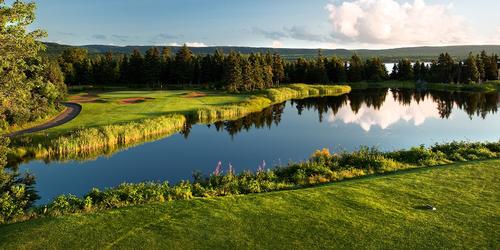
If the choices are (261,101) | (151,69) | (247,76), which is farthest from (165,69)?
(261,101)

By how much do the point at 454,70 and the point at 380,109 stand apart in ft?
197

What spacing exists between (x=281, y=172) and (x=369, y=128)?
31442 mm

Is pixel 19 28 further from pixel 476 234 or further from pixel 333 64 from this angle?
pixel 333 64

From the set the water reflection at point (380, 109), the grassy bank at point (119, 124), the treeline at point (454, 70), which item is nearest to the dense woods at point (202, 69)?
the treeline at point (454, 70)

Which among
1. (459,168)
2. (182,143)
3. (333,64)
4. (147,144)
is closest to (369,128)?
(182,143)

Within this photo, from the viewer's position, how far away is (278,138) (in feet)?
152

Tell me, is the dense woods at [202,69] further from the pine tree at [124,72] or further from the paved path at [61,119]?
the paved path at [61,119]

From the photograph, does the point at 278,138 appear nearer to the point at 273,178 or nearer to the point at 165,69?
the point at 273,178

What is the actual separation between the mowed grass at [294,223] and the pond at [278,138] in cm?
1461

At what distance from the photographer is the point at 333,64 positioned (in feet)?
419

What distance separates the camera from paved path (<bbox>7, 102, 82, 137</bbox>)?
1666 inches

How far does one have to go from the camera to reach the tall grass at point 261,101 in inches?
2319

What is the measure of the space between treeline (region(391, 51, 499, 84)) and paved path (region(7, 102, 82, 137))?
331 ft

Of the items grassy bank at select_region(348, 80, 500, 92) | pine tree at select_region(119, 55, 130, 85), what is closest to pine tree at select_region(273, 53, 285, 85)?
grassy bank at select_region(348, 80, 500, 92)
